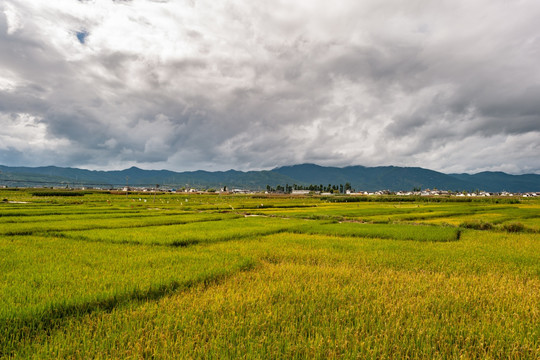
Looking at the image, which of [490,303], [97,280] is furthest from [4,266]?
[490,303]

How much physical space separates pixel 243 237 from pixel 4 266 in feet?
36.9

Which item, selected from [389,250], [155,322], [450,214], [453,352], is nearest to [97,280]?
[155,322]

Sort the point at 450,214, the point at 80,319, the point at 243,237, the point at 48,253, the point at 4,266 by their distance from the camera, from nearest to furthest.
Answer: the point at 80,319
the point at 4,266
the point at 48,253
the point at 243,237
the point at 450,214

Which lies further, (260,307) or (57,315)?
(260,307)

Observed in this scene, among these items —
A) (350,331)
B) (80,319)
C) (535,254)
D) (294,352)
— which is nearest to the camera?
(294,352)

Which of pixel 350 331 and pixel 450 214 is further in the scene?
pixel 450 214

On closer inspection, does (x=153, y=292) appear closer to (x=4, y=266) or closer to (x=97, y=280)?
(x=97, y=280)

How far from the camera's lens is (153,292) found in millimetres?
6785

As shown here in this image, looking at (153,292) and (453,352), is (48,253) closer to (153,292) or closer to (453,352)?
(153,292)

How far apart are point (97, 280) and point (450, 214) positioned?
149ft

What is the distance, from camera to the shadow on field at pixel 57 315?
453 cm

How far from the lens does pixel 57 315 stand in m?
5.41

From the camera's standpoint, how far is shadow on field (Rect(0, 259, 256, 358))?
4531mm

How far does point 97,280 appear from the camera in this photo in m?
7.17
